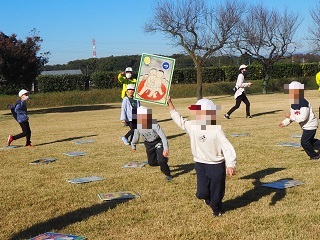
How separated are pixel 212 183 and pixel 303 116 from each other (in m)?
3.64

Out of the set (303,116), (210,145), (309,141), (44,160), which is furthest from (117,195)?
(309,141)

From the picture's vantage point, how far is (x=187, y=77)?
4072 cm

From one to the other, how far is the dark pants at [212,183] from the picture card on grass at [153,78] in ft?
3.79

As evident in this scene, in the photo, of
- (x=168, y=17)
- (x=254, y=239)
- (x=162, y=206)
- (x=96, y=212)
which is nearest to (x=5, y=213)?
(x=96, y=212)

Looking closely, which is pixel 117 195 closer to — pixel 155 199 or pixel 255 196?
pixel 155 199

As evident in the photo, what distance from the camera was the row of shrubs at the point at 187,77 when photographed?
3691 centimetres

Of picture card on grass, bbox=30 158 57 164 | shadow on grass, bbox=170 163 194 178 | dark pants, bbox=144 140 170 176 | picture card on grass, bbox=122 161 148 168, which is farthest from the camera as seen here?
picture card on grass, bbox=30 158 57 164

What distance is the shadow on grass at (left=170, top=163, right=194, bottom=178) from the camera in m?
7.83

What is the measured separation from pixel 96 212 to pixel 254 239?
6.72 feet

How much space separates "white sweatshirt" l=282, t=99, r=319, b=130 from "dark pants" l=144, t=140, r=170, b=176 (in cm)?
240

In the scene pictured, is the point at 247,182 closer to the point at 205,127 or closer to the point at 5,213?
the point at 205,127

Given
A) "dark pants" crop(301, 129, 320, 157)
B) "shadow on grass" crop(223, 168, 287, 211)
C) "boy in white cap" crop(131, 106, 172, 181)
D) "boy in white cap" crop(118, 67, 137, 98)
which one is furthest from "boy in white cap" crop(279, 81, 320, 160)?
"boy in white cap" crop(118, 67, 137, 98)

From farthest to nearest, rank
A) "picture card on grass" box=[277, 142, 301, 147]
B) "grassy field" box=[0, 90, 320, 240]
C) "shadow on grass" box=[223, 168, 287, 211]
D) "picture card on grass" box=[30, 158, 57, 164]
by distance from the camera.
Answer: "picture card on grass" box=[277, 142, 301, 147] → "picture card on grass" box=[30, 158, 57, 164] → "shadow on grass" box=[223, 168, 287, 211] → "grassy field" box=[0, 90, 320, 240]

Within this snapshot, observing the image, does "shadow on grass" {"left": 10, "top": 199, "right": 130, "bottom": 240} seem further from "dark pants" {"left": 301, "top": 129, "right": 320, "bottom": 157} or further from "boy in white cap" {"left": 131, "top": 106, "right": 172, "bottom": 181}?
"dark pants" {"left": 301, "top": 129, "right": 320, "bottom": 157}
